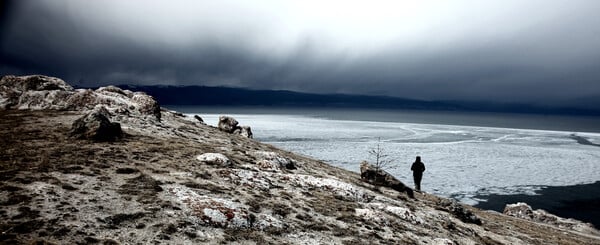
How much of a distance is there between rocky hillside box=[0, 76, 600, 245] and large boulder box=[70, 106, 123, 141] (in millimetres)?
51

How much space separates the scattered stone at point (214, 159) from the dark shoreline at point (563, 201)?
124 ft

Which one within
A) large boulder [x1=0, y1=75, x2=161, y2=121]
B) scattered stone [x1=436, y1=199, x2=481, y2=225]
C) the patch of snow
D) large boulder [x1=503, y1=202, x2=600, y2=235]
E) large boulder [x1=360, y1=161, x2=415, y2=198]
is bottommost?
large boulder [x1=503, y1=202, x2=600, y2=235]

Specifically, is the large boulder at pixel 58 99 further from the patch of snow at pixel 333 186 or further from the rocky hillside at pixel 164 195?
the patch of snow at pixel 333 186

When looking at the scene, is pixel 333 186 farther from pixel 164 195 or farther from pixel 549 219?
pixel 549 219

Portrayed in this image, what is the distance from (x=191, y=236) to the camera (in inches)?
376

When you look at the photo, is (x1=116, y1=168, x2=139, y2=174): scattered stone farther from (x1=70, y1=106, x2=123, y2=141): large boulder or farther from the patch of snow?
the patch of snow

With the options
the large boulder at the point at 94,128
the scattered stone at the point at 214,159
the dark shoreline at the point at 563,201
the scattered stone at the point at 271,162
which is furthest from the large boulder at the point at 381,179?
the dark shoreline at the point at 563,201

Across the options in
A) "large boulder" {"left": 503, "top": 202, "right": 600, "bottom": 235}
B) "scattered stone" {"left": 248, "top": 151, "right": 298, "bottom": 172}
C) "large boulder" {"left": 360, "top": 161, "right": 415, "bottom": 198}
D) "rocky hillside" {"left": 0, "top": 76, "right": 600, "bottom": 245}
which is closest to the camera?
"rocky hillside" {"left": 0, "top": 76, "right": 600, "bottom": 245}

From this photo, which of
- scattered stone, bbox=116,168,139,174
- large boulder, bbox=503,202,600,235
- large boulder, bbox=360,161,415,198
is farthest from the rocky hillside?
large boulder, bbox=503,202,600,235

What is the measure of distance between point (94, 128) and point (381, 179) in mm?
15951

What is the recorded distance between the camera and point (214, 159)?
51.7 feet

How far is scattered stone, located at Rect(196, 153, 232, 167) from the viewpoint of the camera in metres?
15.6

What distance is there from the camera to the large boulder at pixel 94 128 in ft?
50.6

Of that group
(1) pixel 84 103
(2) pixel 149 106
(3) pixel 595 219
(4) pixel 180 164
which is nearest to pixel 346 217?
(4) pixel 180 164
